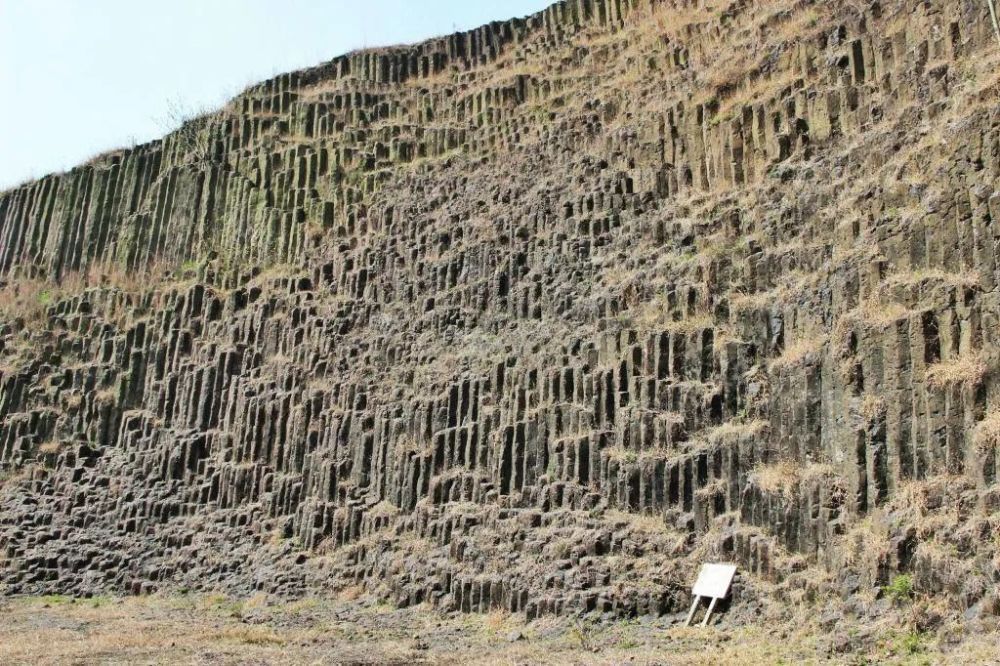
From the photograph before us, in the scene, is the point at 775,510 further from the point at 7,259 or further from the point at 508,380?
the point at 7,259

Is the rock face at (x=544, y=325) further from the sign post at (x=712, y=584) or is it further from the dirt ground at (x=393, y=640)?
the dirt ground at (x=393, y=640)

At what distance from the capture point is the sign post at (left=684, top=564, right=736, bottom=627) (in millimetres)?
11289

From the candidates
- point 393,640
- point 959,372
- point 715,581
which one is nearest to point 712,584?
point 715,581

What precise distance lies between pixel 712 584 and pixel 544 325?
5.71 metres

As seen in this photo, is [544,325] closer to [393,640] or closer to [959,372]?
[393,640]

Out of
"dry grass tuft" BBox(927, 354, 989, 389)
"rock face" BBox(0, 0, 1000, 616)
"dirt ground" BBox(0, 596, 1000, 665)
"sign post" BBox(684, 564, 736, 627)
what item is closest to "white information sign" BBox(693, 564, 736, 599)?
"sign post" BBox(684, 564, 736, 627)

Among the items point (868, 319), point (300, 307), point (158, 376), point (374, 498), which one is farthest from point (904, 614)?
point (158, 376)

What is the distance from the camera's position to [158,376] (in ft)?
72.6

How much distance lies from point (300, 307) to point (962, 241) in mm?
13100

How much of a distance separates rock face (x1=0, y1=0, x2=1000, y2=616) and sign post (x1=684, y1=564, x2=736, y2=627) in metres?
0.25

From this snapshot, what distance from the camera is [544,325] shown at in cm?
1617

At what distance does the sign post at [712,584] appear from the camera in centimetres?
1129

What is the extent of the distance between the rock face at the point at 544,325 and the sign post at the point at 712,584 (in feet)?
0.82

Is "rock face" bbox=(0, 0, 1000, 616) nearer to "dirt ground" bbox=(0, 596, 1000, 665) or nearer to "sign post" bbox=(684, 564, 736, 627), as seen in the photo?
"sign post" bbox=(684, 564, 736, 627)
